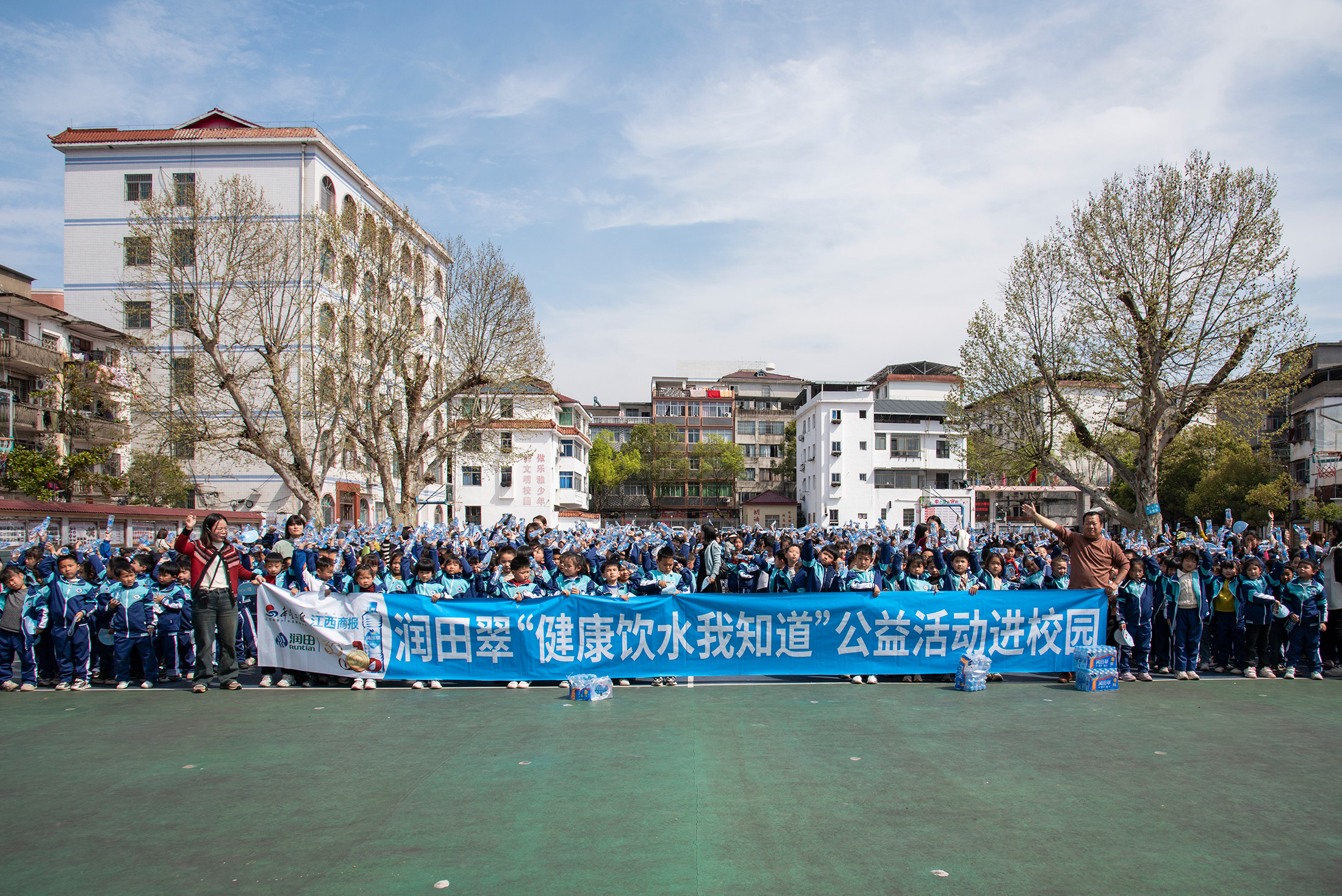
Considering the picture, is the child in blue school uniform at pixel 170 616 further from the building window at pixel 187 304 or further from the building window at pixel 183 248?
the building window at pixel 183 248

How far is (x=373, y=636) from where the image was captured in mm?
9117

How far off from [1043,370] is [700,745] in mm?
18683

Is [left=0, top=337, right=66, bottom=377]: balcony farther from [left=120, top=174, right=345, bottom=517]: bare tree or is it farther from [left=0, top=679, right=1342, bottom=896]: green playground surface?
[left=0, top=679, right=1342, bottom=896]: green playground surface

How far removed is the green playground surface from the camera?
4.17 metres

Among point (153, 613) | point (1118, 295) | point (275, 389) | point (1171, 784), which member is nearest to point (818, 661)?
point (1171, 784)

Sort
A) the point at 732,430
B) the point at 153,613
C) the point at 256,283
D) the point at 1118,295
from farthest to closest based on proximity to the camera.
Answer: the point at 732,430 < the point at 256,283 < the point at 1118,295 < the point at 153,613

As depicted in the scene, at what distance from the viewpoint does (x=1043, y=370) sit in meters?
21.9

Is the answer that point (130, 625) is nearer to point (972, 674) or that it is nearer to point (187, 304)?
point (972, 674)

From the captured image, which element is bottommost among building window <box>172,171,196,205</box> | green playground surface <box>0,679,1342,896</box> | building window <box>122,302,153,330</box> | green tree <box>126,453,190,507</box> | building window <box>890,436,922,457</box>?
green playground surface <box>0,679,1342,896</box>

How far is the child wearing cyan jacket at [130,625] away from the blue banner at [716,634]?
1408mm

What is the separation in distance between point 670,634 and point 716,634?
0.50 m

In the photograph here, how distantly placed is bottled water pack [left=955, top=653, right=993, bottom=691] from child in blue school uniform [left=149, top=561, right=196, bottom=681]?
27.4 feet

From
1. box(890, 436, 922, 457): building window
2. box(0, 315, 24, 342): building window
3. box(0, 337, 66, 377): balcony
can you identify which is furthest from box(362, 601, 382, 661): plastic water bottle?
box(890, 436, 922, 457): building window

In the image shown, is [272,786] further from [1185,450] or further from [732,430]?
[732,430]
